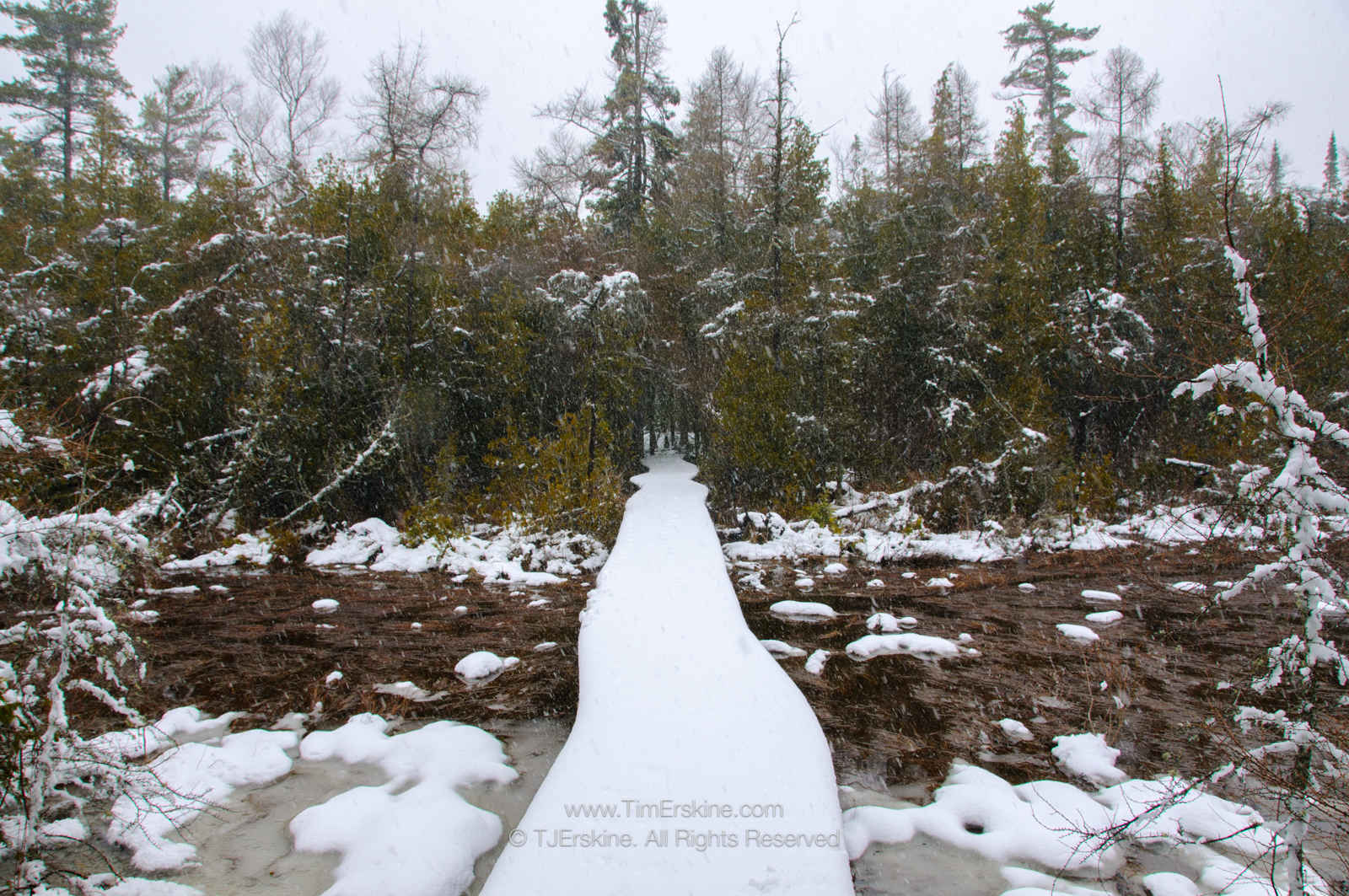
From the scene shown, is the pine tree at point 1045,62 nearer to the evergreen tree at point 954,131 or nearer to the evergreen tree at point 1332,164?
the evergreen tree at point 954,131

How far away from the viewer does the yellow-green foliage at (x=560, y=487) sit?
10.3 meters

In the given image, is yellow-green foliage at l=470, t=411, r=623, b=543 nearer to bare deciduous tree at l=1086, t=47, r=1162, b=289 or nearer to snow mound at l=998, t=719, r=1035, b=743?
snow mound at l=998, t=719, r=1035, b=743

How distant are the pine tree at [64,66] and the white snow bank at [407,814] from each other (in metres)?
23.1

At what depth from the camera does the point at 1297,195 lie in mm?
14008

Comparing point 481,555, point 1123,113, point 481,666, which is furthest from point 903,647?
point 1123,113

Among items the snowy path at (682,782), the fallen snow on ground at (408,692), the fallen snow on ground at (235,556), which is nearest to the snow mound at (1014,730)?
the snowy path at (682,782)

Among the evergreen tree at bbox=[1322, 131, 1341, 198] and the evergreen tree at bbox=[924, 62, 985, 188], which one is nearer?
the evergreen tree at bbox=[924, 62, 985, 188]

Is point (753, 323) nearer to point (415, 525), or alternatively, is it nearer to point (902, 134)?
point (415, 525)

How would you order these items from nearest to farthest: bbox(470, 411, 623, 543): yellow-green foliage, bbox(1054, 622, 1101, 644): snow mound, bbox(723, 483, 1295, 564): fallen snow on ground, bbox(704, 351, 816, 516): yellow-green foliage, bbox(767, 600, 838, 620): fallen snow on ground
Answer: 1. bbox(1054, 622, 1101, 644): snow mound
2. bbox(767, 600, 838, 620): fallen snow on ground
3. bbox(723, 483, 1295, 564): fallen snow on ground
4. bbox(470, 411, 623, 543): yellow-green foliage
5. bbox(704, 351, 816, 516): yellow-green foliage

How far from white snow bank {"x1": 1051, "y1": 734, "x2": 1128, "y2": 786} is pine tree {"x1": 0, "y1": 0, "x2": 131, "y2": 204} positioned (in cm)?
2646

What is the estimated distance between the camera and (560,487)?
33.5 feet

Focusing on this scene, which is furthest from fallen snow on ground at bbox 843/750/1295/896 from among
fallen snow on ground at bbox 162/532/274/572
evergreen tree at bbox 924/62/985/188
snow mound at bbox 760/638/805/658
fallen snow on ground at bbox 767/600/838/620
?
evergreen tree at bbox 924/62/985/188

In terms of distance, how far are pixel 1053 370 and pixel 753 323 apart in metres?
6.28

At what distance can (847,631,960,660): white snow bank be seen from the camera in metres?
5.92
